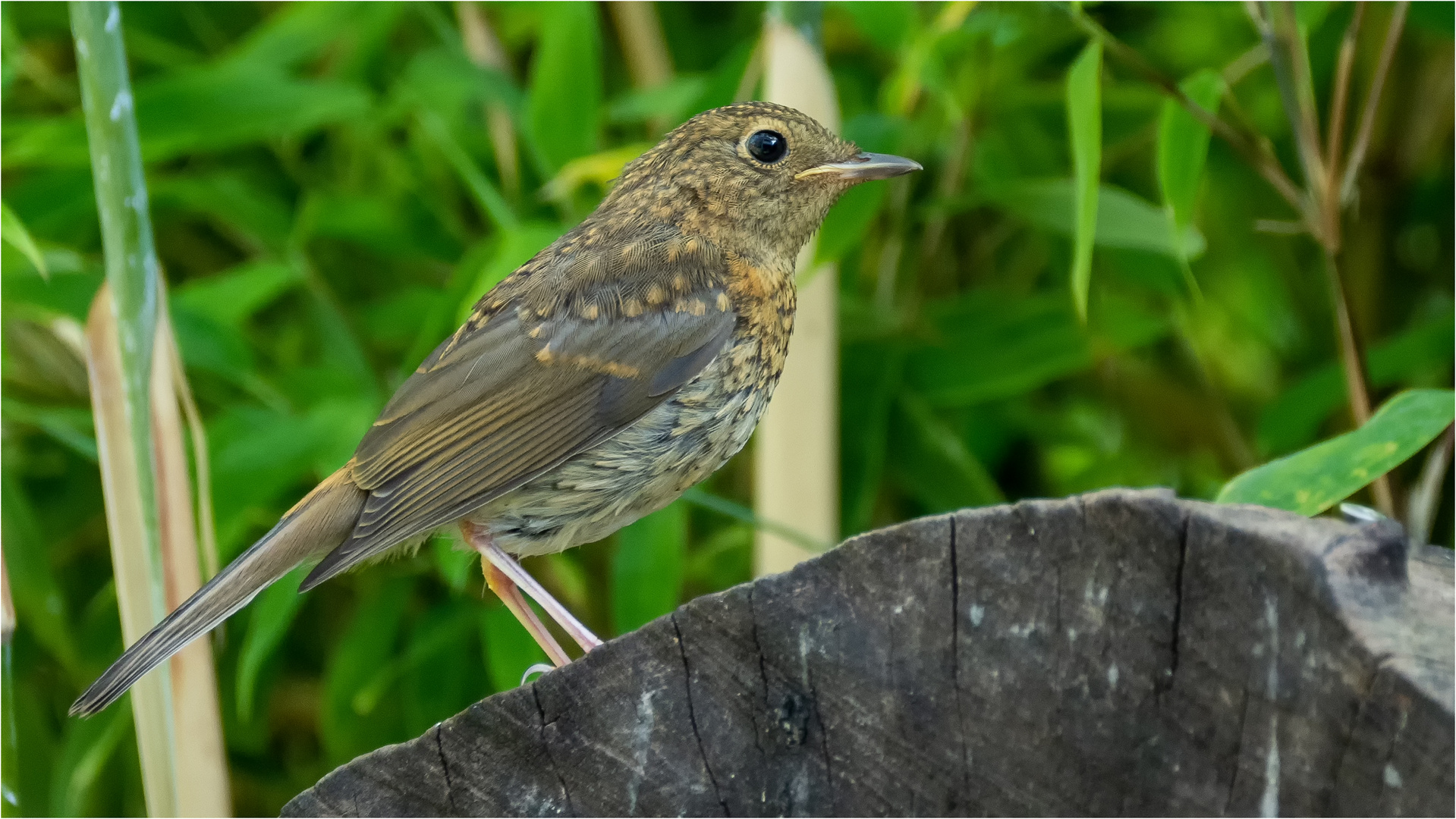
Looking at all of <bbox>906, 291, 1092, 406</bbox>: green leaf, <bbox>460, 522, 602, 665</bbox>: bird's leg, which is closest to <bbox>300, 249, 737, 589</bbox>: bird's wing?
<bbox>460, 522, 602, 665</bbox>: bird's leg

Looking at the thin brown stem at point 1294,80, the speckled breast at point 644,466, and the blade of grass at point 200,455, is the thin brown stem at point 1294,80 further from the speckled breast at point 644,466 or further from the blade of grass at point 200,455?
the blade of grass at point 200,455

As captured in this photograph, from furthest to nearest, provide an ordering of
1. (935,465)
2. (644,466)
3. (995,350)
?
(935,465) < (995,350) < (644,466)

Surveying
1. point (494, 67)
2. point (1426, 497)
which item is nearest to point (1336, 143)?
point (1426, 497)

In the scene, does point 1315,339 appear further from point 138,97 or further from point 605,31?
point 138,97

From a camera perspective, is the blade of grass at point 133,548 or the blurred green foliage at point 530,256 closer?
the blade of grass at point 133,548

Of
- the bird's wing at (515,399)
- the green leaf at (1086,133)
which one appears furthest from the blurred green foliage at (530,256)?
the green leaf at (1086,133)

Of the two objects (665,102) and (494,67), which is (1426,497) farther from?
(494,67)
